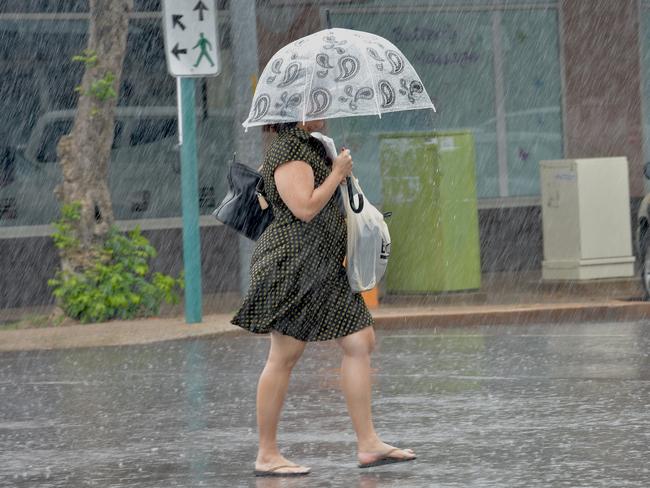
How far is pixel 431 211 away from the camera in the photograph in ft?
50.0

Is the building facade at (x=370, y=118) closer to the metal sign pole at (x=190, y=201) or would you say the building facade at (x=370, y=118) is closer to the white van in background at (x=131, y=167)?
the white van in background at (x=131, y=167)

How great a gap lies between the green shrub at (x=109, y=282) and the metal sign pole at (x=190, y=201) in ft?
1.80

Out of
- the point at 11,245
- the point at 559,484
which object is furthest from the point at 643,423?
the point at 11,245

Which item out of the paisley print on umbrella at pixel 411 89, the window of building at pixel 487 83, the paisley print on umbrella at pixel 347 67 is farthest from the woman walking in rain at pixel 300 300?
the window of building at pixel 487 83

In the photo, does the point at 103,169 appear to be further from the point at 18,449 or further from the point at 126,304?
the point at 18,449

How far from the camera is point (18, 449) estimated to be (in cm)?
815

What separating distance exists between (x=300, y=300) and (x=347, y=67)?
1.04m

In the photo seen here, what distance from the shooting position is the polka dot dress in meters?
7.07

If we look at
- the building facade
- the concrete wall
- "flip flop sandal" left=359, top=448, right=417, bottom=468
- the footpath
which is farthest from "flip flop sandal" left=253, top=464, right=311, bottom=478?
the concrete wall

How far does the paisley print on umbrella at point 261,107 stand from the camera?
280 inches

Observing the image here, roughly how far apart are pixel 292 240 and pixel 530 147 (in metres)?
11.9

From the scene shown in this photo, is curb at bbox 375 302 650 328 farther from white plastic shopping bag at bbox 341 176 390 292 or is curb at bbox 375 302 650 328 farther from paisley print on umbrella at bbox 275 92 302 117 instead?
paisley print on umbrella at bbox 275 92 302 117

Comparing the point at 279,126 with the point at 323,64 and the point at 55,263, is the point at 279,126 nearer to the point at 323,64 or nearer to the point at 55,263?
the point at 323,64

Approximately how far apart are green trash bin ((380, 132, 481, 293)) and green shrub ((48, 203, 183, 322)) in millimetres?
2202
